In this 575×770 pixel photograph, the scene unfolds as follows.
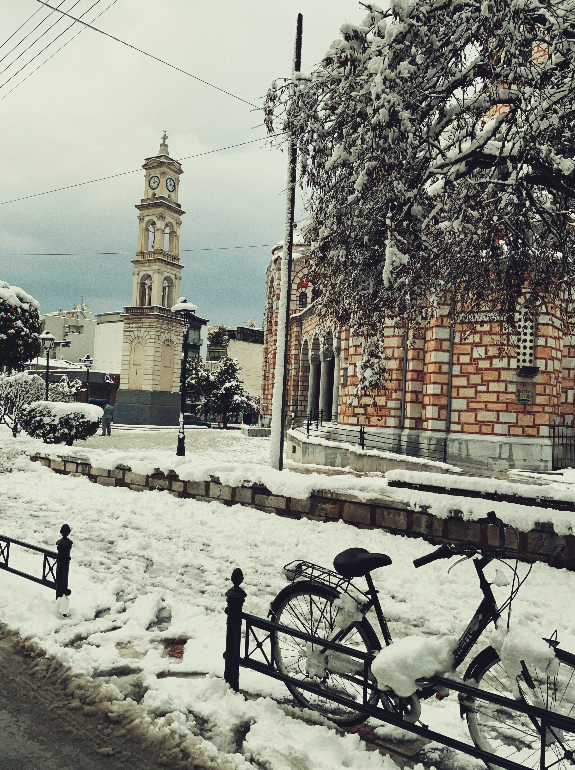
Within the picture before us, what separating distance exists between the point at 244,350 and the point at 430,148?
71.7 m

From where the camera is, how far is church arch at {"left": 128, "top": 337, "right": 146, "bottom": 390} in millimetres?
48281

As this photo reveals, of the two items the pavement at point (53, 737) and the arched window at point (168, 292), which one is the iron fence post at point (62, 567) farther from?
the arched window at point (168, 292)

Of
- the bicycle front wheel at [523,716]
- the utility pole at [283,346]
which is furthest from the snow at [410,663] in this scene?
the utility pole at [283,346]

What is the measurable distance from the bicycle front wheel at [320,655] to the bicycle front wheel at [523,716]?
1.99 feet

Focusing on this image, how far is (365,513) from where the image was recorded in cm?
847

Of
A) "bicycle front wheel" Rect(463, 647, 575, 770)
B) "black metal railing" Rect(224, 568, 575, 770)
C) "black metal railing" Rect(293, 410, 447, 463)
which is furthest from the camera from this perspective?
"black metal railing" Rect(293, 410, 447, 463)

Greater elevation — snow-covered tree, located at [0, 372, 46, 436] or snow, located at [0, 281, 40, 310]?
snow, located at [0, 281, 40, 310]

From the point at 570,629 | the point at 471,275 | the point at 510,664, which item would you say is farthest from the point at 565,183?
the point at 510,664

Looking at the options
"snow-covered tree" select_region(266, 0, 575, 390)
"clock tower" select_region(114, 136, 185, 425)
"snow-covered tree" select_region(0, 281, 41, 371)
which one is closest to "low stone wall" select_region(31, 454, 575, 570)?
"snow-covered tree" select_region(266, 0, 575, 390)

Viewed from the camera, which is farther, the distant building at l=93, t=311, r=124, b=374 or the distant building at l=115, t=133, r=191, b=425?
the distant building at l=93, t=311, r=124, b=374

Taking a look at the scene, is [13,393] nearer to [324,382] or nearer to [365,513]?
Answer: [324,382]

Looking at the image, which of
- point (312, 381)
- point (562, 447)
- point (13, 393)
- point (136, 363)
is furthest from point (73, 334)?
point (562, 447)

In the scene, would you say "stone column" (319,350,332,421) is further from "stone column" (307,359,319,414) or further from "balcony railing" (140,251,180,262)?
"balcony railing" (140,251,180,262)

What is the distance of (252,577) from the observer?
271 inches
